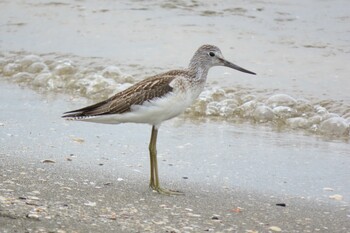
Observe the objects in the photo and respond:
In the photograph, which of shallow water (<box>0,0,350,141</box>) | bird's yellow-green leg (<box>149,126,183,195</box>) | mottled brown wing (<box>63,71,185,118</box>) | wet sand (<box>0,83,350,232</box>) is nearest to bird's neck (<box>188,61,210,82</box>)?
mottled brown wing (<box>63,71,185,118</box>)

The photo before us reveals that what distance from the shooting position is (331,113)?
903cm

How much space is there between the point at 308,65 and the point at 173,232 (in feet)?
20.7

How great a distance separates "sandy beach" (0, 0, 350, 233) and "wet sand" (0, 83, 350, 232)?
15mm

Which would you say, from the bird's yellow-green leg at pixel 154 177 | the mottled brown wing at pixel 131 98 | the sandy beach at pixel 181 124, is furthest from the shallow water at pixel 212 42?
the mottled brown wing at pixel 131 98

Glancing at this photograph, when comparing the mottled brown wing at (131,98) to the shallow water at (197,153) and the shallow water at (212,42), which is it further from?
the shallow water at (212,42)

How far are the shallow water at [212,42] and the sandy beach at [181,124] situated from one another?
3 centimetres

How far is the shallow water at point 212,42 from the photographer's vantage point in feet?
30.8

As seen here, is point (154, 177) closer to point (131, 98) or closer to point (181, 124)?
point (131, 98)

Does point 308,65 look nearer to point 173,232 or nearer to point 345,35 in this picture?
point 345,35

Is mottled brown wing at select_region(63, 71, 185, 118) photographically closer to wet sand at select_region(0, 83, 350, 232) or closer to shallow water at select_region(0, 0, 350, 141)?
wet sand at select_region(0, 83, 350, 232)

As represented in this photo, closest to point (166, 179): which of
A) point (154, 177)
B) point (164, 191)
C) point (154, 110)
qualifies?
point (154, 177)

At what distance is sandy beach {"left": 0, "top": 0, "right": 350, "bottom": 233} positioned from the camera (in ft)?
18.5

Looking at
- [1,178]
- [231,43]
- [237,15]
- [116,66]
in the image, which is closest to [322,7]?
[237,15]

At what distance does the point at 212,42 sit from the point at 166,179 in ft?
18.6
